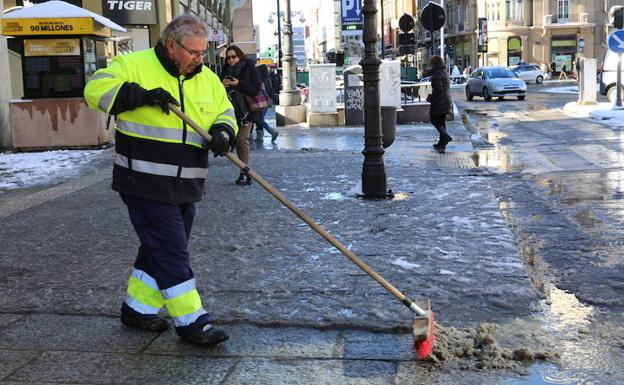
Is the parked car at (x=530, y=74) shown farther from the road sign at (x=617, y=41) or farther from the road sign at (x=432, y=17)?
the road sign at (x=432, y=17)

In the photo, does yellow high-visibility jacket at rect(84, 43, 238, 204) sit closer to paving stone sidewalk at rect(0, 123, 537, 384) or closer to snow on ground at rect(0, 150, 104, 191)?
paving stone sidewalk at rect(0, 123, 537, 384)

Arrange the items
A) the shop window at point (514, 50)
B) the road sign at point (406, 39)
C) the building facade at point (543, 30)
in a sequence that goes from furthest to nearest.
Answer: the shop window at point (514, 50), the building facade at point (543, 30), the road sign at point (406, 39)

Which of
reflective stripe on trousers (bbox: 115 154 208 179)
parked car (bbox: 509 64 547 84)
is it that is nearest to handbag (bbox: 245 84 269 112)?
reflective stripe on trousers (bbox: 115 154 208 179)

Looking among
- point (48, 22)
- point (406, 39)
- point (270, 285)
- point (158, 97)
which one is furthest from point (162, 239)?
point (406, 39)

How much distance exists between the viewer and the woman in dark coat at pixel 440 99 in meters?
13.1

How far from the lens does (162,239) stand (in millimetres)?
3834

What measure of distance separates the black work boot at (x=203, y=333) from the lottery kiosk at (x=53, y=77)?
35.7 ft

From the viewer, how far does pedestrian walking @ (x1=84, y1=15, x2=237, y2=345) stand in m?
3.79

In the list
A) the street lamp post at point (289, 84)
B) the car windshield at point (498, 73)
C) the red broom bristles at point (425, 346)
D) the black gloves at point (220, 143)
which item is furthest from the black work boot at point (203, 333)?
the car windshield at point (498, 73)

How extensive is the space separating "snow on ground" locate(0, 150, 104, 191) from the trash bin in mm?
4707

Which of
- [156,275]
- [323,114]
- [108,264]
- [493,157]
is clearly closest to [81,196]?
[108,264]

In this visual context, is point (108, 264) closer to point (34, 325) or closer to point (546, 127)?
point (34, 325)

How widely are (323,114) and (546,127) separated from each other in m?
5.36

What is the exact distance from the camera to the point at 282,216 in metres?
7.29
